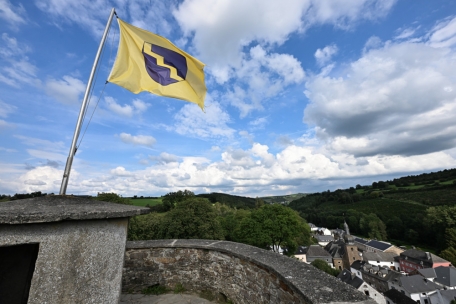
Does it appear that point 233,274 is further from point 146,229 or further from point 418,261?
point 418,261

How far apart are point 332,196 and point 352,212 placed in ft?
161

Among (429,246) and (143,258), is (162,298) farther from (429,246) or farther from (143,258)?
(429,246)

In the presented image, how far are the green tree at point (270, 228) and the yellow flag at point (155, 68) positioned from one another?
25822 mm

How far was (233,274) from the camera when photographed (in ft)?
12.3

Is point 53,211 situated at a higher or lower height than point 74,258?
higher

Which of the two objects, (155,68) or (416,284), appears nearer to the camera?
(155,68)

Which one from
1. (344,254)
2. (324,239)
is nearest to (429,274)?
(344,254)

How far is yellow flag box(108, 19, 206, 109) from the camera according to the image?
3.65 m

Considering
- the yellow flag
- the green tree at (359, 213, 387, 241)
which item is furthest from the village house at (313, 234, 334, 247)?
the yellow flag

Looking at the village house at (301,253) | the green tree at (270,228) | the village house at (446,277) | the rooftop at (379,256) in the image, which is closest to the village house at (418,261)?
the rooftop at (379,256)

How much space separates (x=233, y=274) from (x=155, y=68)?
3.89 meters

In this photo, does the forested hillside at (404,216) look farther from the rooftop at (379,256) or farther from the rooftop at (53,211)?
the rooftop at (53,211)

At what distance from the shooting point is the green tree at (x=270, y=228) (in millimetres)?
27625

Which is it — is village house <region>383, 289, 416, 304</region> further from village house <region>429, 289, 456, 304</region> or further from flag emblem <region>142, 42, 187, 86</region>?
flag emblem <region>142, 42, 187, 86</region>
